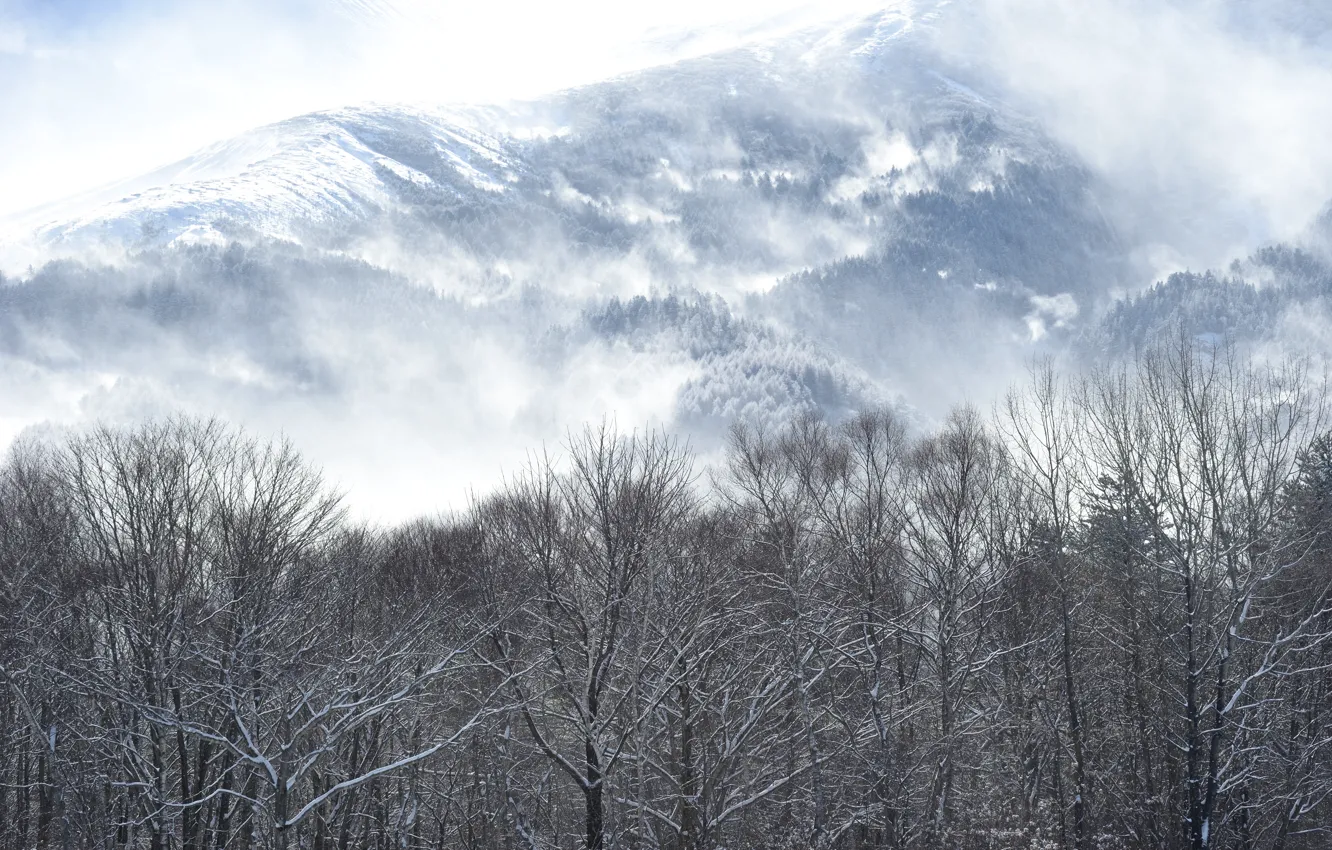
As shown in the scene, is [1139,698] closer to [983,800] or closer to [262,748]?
[983,800]

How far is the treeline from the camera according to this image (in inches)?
699

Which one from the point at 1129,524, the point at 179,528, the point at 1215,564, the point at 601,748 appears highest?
the point at 179,528

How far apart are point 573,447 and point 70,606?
12.5 metres

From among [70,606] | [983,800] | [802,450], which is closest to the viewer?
[70,606]

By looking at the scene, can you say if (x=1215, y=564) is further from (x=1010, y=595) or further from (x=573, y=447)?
(x=1010, y=595)

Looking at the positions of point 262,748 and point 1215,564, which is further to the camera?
point 1215,564

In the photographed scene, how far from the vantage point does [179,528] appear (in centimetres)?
2369

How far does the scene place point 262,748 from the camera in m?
15.1

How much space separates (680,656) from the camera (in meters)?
17.7

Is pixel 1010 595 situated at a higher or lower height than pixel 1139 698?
higher

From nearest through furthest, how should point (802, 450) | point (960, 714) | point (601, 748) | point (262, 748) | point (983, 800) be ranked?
point (262, 748) → point (601, 748) → point (960, 714) → point (983, 800) → point (802, 450)

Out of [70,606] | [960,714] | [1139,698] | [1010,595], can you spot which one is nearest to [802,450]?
[1010,595]

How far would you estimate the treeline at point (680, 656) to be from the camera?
17.8 m

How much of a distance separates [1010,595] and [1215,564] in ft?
50.1
